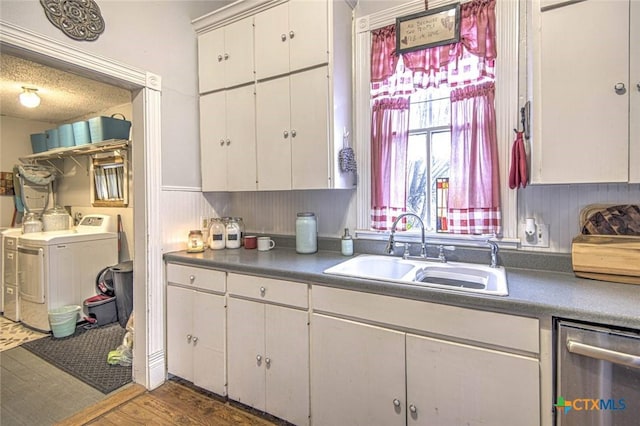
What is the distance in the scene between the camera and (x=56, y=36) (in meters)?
1.65

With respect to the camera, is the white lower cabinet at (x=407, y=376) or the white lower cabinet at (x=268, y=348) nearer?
the white lower cabinet at (x=407, y=376)

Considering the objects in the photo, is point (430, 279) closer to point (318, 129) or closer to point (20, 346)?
point (318, 129)

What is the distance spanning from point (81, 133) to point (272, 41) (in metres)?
2.78

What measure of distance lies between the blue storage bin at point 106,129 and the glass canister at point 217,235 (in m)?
1.91

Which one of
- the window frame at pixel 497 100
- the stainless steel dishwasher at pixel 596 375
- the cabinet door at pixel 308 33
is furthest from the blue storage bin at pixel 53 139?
the stainless steel dishwasher at pixel 596 375

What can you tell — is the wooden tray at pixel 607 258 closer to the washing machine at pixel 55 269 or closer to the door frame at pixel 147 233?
the door frame at pixel 147 233

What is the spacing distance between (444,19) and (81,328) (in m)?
4.10

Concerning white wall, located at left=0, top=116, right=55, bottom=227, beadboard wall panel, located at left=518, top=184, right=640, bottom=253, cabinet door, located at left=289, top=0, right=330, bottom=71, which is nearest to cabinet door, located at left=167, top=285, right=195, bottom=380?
cabinet door, located at left=289, top=0, right=330, bottom=71

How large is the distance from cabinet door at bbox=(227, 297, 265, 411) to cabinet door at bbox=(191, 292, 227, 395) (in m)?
0.06

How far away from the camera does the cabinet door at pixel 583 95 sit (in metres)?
1.24

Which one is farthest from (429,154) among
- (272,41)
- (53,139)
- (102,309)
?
(53,139)

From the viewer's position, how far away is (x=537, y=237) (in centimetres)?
166

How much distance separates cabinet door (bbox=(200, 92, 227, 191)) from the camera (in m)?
2.34

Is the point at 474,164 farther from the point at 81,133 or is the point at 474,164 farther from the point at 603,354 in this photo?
the point at 81,133
